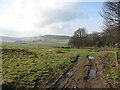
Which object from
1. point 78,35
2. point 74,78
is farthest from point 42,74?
point 78,35

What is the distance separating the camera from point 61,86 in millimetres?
12844

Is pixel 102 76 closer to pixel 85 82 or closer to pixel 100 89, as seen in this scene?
pixel 85 82

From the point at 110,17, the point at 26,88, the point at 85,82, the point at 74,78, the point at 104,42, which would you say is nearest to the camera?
the point at 26,88

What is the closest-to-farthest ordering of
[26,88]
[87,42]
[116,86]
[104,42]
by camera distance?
[26,88], [116,86], [104,42], [87,42]

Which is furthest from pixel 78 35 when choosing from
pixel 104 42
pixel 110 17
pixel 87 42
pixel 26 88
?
pixel 26 88

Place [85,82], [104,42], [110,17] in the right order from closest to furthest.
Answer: [85,82]
[110,17]
[104,42]

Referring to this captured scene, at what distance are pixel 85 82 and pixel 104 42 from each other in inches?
1782

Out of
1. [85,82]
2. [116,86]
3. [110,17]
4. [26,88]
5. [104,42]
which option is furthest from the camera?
[104,42]

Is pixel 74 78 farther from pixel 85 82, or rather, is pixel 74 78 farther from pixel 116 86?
pixel 116 86

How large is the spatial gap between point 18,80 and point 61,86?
2.29 metres

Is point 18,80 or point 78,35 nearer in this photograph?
point 18,80

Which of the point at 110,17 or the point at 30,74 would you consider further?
the point at 110,17

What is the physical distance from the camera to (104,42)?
58562 mm

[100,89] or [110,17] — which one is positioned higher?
[110,17]
